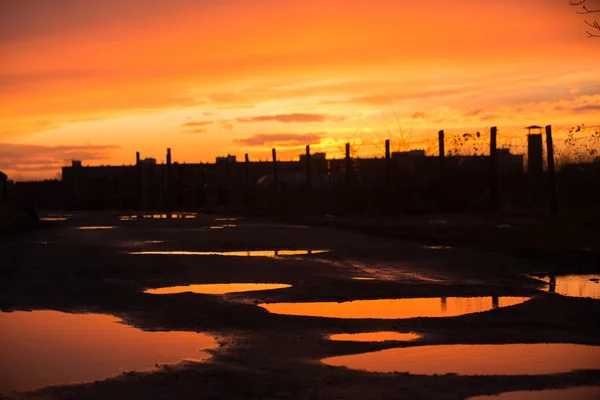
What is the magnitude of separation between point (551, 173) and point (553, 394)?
25959mm

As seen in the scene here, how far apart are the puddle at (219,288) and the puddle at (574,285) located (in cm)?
409

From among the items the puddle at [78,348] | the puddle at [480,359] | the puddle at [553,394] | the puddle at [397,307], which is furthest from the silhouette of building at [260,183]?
the puddle at [553,394]

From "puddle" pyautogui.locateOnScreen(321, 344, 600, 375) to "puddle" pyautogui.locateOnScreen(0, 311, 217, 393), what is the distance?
1.59 meters

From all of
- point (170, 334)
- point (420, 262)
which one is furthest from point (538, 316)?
point (420, 262)

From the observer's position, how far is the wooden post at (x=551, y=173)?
3084 centimetres

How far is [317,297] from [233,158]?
100088mm

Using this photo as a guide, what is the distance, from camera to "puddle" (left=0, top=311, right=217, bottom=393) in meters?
7.29

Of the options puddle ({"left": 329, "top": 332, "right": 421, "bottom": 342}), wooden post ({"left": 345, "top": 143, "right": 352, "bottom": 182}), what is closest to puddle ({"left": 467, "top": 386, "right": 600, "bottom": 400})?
puddle ({"left": 329, "top": 332, "right": 421, "bottom": 342})

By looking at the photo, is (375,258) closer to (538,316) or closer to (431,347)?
(538,316)

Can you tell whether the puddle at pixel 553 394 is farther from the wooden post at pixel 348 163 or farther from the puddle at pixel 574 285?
the wooden post at pixel 348 163

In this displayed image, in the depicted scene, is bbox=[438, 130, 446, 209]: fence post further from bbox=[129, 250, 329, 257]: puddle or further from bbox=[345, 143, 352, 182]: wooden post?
bbox=[129, 250, 329, 257]: puddle

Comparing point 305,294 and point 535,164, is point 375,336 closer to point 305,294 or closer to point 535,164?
point 305,294

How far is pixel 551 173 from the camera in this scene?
31.4 meters

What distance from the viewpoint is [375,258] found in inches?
723
